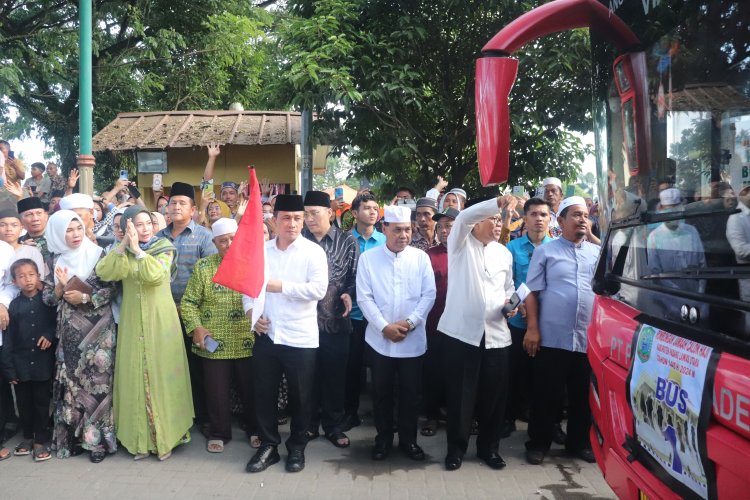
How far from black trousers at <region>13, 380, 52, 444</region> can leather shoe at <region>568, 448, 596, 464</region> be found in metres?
4.24

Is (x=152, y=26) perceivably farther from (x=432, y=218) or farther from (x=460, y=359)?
(x=460, y=359)

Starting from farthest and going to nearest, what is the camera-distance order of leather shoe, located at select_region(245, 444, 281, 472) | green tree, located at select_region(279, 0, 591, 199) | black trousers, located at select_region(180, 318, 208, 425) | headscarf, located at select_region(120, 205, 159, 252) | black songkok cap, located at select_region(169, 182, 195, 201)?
1. green tree, located at select_region(279, 0, 591, 199)
2. black songkok cap, located at select_region(169, 182, 195, 201)
3. black trousers, located at select_region(180, 318, 208, 425)
4. headscarf, located at select_region(120, 205, 159, 252)
5. leather shoe, located at select_region(245, 444, 281, 472)

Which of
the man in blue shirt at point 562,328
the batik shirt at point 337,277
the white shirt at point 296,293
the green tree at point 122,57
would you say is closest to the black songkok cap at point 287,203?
the white shirt at point 296,293

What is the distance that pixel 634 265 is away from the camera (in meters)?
2.92

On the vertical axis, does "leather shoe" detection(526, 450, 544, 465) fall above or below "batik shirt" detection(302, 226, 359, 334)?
below

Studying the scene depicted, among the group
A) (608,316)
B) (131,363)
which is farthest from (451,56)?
(608,316)

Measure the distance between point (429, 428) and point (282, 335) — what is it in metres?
1.74

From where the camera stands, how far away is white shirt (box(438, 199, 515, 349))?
4602mm

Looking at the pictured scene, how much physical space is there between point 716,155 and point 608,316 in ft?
3.14

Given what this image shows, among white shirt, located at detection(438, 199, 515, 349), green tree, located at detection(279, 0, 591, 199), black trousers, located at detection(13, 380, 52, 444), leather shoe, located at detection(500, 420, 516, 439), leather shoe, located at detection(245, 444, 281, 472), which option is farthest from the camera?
green tree, located at detection(279, 0, 591, 199)

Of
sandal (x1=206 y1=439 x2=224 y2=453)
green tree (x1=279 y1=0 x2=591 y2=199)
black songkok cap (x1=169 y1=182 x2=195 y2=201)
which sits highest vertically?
green tree (x1=279 y1=0 x2=591 y2=199)

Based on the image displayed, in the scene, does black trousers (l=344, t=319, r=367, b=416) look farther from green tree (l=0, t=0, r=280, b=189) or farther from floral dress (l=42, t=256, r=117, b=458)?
green tree (l=0, t=0, r=280, b=189)

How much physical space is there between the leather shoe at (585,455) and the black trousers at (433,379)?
127 centimetres

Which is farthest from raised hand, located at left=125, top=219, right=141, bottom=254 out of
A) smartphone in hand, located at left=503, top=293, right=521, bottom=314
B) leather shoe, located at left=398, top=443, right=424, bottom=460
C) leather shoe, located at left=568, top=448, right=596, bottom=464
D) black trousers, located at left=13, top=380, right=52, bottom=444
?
leather shoe, located at left=568, top=448, right=596, bottom=464
